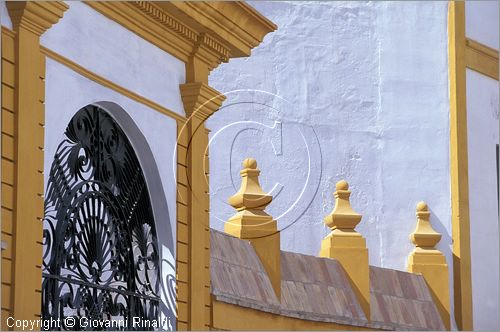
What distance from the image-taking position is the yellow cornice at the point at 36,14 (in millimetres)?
10648

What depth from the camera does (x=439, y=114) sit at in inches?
918

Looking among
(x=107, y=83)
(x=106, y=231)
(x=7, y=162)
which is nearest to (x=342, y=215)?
(x=106, y=231)

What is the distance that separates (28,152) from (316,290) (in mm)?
7980

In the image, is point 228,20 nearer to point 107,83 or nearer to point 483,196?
point 107,83

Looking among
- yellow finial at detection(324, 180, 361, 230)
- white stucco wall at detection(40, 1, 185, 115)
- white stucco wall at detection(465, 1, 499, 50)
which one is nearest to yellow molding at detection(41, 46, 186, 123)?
white stucco wall at detection(40, 1, 185, 115)

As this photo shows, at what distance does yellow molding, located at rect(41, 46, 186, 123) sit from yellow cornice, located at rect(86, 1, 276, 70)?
19.8 inches

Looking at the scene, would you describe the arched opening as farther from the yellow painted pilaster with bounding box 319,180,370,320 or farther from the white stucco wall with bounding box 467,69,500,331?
the white stucco wall with bounding box 467,69,500,331

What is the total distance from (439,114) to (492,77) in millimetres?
1183

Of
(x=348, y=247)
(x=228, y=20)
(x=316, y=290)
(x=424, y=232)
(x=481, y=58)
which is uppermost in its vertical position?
(x=481, y=58)

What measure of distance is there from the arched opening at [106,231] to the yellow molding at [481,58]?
37.9 feet

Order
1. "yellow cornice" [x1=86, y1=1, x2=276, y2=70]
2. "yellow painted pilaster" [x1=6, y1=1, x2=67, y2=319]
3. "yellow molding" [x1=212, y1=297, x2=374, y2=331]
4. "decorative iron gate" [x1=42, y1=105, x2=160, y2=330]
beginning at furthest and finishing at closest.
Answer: "yellow molding" [x1=212, y1=297, x2=374, y2=331], "yellow cornice" [x1=86, y1=1, x2=276, y2=70], "decorative iron gate" [x1=42, y1=105, x2=160, y2=330], "yellow painted pilaster" [x1=6, y1=1, x2=67, y2=319]

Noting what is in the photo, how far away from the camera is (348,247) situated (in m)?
19.6

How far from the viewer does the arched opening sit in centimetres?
1141

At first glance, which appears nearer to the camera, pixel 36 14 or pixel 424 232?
pixel 36 14
